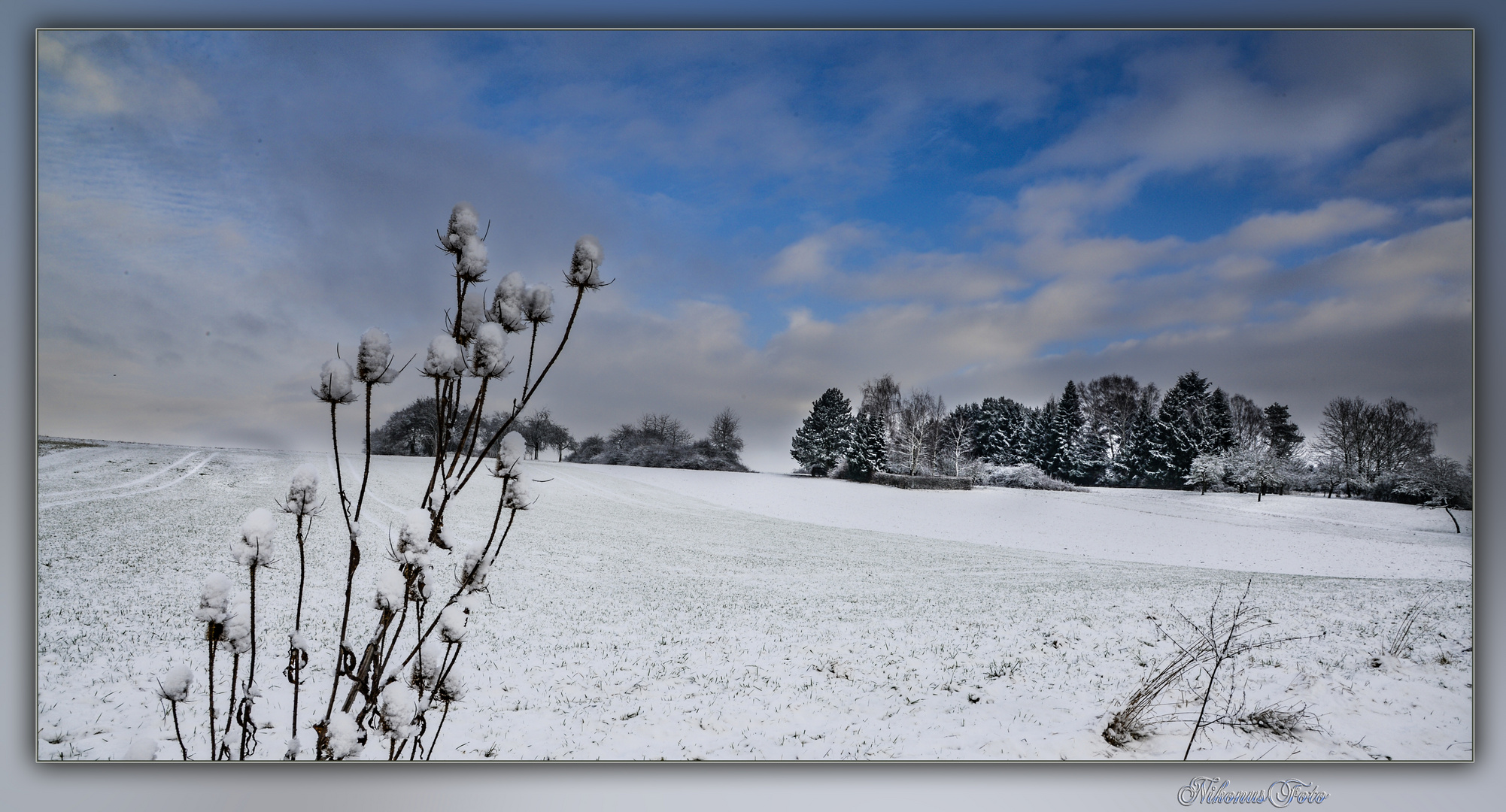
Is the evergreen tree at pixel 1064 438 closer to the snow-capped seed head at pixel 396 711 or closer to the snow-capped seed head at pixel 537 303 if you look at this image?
the snow-capped seed head at pixel 537 303

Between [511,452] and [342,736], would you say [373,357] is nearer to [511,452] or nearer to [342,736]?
[511,452]

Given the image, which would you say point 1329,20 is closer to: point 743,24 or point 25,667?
point 743,24

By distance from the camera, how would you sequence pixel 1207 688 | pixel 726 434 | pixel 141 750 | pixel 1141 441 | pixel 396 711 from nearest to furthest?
pixel 396 711 → pixel 141 750 → pixel 1207 688 → pixel 1141 441 → pixel 726 434

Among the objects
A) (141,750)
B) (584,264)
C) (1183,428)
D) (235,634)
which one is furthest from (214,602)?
(1183,428)

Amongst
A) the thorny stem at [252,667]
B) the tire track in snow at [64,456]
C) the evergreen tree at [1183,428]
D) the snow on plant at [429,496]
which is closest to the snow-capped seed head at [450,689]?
the snow on plant at [429,496]

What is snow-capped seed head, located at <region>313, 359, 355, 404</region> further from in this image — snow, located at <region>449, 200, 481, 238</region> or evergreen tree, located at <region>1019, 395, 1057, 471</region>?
evergreen tree, located at <region>1019, 395, 1057, 471</region>

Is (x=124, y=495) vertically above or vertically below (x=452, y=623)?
above

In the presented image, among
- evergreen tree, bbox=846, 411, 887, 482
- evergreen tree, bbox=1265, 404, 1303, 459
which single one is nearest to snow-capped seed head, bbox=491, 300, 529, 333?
evergreen tree, bbox=846, 411, 887, 482
